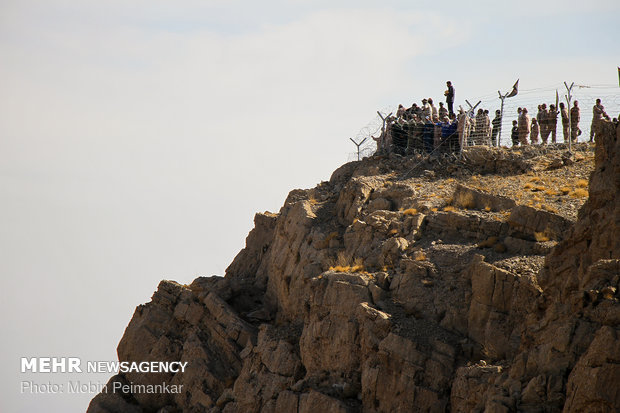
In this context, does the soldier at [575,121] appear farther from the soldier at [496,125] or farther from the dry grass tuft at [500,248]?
the dry grass tuft at [500,248]

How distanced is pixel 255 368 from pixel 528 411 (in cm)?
1547

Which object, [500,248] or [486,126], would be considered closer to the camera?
[500,248]

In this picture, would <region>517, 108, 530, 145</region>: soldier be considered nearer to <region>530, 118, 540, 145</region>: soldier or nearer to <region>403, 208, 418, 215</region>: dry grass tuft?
<region>530, 118, 540, 145</region>: soldier

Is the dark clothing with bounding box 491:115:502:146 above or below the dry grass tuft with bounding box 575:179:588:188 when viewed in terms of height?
above

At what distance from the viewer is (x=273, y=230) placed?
1940 inches

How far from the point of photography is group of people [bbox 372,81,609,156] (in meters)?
48.0

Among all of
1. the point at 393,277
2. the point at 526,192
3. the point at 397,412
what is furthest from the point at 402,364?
the point at 526,192

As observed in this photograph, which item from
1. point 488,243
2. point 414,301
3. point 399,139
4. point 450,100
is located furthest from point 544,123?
point 414,301

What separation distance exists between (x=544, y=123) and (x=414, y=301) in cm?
1609

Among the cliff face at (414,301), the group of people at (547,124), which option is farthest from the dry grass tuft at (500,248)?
the group of people at (547,124)

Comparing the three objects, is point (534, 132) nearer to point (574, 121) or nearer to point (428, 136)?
point (574, 121)

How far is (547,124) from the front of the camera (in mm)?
47969

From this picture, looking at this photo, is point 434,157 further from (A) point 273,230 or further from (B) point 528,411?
(B) point 528,411

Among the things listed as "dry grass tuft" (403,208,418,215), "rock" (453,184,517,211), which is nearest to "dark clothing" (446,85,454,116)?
"rock" (453,184,517,211)
